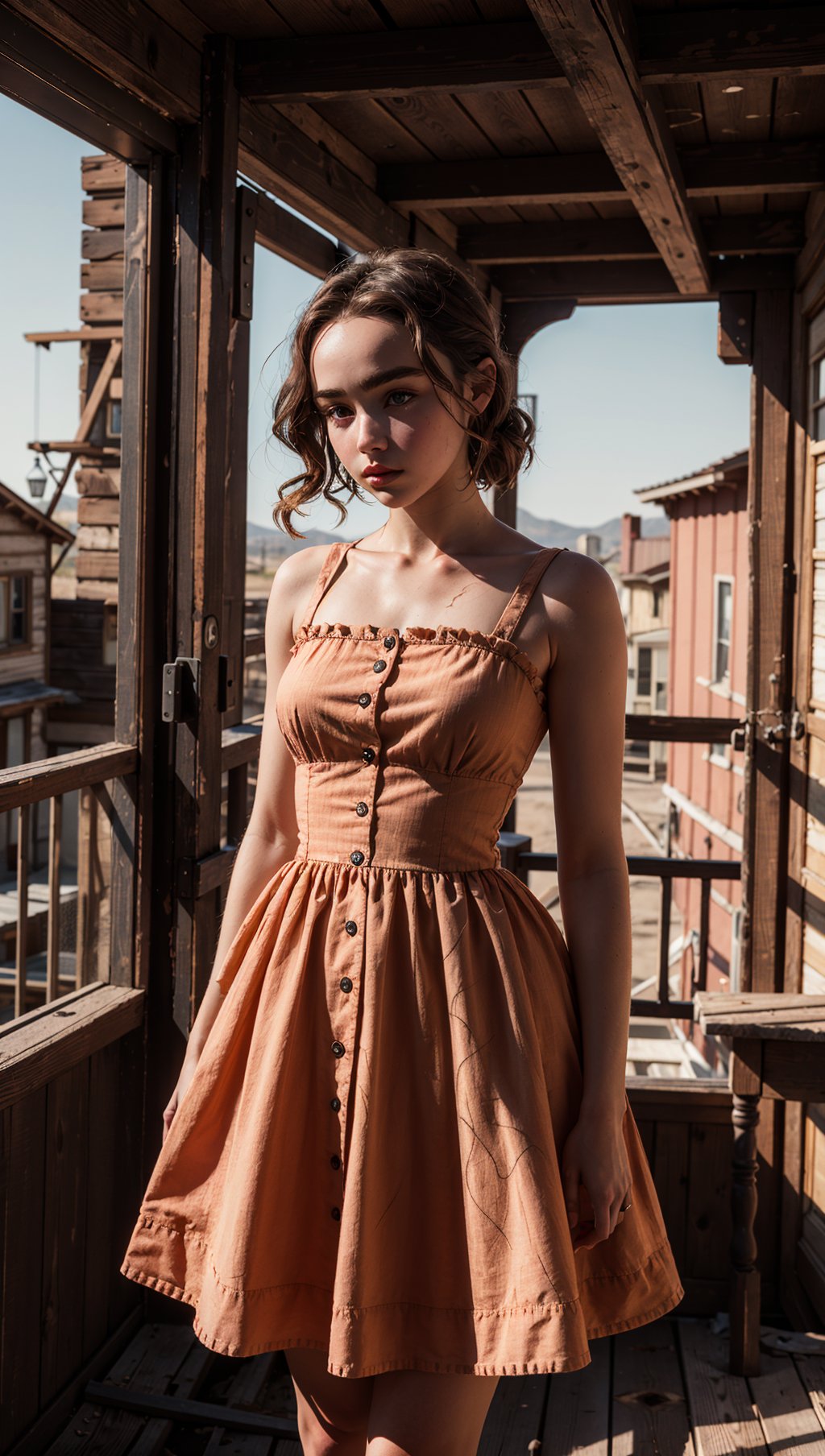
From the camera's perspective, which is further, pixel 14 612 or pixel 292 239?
pixel 292 239

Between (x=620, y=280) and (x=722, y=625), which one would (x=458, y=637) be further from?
(x=722, y=625)

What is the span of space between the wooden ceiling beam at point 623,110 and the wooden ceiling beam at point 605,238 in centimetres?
33

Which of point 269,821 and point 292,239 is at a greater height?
point 292,239

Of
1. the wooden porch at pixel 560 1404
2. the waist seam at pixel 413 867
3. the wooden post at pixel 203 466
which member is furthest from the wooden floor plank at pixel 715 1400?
the waist seam at pixel 413 867

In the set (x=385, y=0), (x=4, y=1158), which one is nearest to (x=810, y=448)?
(x=385, y=0)

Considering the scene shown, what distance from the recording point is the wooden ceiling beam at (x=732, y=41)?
7.16 ft

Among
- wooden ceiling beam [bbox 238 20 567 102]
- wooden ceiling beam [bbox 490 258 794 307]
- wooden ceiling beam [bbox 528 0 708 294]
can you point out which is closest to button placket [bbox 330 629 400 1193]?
wooden ceiling beam [bbox 528 0 708 294]

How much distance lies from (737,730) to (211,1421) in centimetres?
234

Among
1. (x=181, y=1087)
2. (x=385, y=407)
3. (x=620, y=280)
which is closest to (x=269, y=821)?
(x=181, y=1087)

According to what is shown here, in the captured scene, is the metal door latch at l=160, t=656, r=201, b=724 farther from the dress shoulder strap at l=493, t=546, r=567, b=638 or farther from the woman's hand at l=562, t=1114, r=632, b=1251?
the woman's hand at l=562, t=1114, r=632, b=1251

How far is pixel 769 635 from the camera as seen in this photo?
12.3 ft

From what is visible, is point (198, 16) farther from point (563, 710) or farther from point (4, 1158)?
point (4, 1158)

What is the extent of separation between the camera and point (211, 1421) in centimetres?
250

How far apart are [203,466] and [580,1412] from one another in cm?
217
